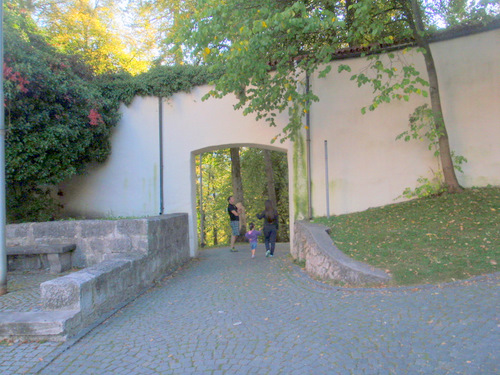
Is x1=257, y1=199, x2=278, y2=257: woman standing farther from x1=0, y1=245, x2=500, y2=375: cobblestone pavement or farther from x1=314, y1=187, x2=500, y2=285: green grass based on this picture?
x1=0, y1=245, x2=500, y2=375: cobblestone pavement

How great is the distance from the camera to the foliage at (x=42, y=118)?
823 cm

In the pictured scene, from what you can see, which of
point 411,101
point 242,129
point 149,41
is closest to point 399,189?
point 411,101

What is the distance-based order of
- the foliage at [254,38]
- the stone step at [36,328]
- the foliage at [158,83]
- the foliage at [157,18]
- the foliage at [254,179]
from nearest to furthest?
1. the stone step at [36,328]
2. the foliage at [254,38]
3. the foliage at [158,83]
4. the foliage at [157,18]
5. the foliage at [254,179]

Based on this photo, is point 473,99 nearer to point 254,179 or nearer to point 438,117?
point 438,117

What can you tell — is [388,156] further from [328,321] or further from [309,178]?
[328,321]

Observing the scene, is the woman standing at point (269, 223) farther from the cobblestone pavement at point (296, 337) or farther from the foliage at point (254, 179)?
the foliage at point (254, 179)

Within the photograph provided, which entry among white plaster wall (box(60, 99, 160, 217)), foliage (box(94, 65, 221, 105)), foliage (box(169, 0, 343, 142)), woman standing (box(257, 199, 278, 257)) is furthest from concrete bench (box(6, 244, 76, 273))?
foliage (box(94, 65, 221, 105))

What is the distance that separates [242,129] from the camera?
10.5m

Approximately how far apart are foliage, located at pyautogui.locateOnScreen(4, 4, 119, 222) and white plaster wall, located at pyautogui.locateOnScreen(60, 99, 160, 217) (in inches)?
14.3

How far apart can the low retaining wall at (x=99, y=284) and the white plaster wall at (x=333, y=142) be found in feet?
8.13

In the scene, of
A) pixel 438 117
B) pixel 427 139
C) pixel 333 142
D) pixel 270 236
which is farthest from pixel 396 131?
pixel 270 236

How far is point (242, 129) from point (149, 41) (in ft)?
29.7

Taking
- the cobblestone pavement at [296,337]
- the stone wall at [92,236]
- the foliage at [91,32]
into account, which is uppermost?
the foliage at [91,32]

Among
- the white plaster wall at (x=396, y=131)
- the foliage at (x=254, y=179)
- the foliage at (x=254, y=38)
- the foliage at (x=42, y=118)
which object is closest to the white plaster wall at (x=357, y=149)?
the white plaster wall at (x=396, y=131)
